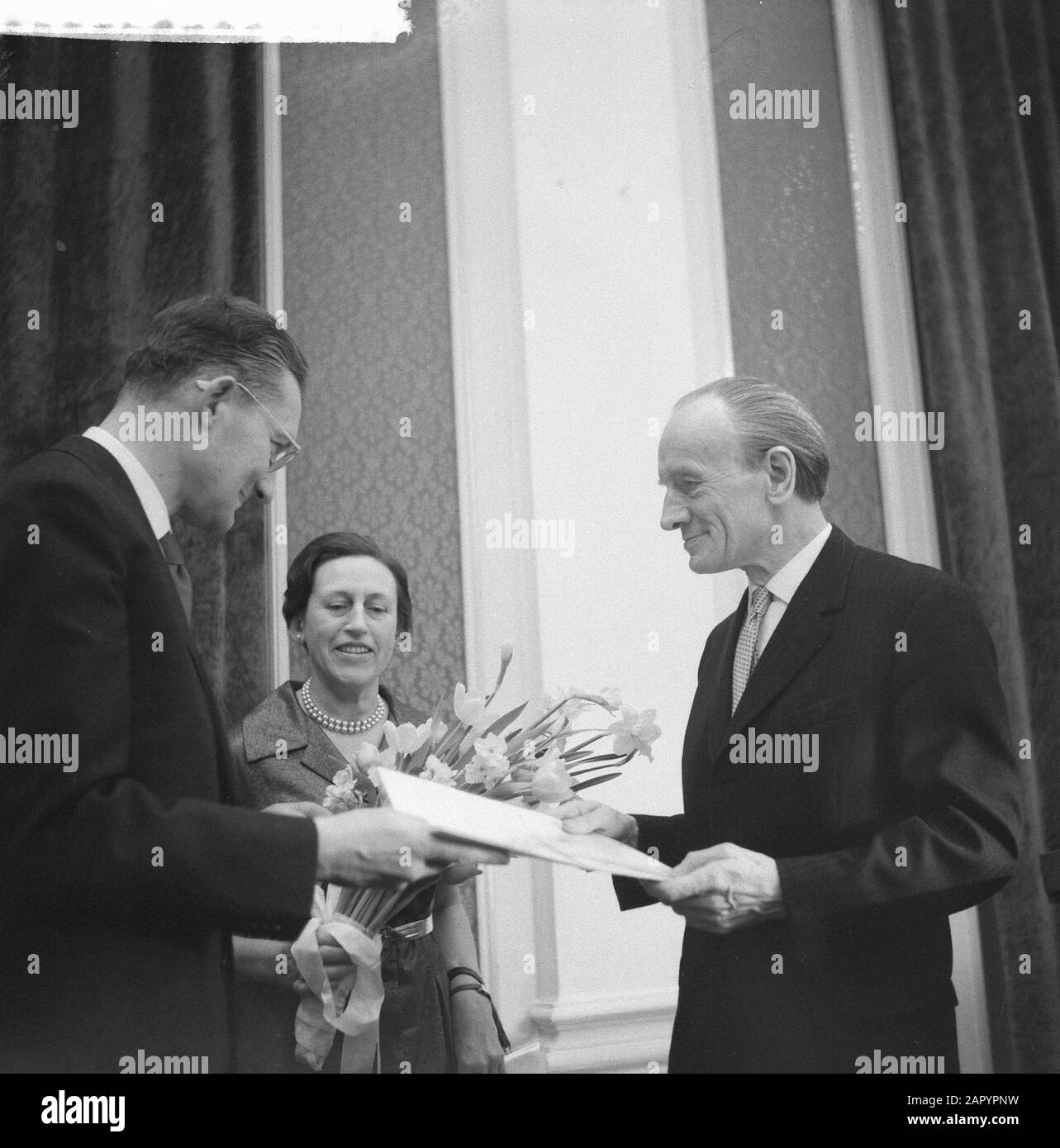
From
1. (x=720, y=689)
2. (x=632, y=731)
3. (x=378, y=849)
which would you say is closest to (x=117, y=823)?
(x=378, y=849)

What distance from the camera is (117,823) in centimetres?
126

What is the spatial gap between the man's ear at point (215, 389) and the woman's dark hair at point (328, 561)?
0.59 meters

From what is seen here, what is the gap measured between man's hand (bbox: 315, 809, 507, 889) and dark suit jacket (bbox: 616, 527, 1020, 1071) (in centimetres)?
45

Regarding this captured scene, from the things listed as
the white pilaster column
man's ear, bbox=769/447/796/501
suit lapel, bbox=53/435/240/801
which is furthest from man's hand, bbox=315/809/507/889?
the white pilaster column

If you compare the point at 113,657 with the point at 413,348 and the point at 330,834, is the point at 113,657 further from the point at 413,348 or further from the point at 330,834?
the point at 413,348

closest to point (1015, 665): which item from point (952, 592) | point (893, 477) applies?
point (893, 477)

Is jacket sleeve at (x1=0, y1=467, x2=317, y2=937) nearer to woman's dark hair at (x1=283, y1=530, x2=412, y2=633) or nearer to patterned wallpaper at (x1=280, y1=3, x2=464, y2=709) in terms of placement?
woman's dark hair at (x1=283, y1=530, x2=412, y2=633)

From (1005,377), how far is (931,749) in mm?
1139

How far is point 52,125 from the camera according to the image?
2.37 m

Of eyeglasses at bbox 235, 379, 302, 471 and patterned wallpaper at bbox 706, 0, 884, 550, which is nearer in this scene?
eyeglasses at bbox 235, 379, 302, 471

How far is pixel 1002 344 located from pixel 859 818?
124cm

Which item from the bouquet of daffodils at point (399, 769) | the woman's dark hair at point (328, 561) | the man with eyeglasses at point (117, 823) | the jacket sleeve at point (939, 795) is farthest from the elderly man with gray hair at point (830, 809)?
the woman's dark hair at point (328, 561)

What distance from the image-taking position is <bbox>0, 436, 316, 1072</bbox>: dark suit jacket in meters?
1.27

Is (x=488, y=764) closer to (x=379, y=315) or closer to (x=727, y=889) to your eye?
(x=727, y=889)
